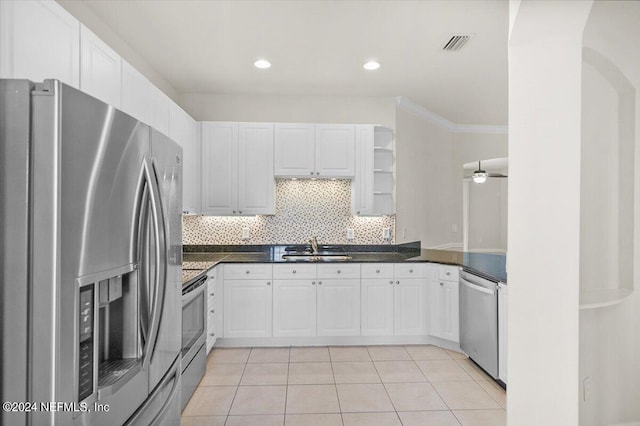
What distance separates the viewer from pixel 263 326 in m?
3.86

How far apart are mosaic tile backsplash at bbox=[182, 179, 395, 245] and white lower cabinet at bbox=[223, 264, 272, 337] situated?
2.18 feet

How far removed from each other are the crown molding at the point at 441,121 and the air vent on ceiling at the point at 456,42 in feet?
4.60

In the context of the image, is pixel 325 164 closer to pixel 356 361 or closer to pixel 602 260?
pixel 356 361

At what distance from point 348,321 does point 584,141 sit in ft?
8.64

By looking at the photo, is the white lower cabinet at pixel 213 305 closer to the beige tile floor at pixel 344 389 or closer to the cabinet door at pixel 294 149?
the beige tile floor at pixel 344 389

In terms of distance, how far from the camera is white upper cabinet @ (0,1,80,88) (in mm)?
1335

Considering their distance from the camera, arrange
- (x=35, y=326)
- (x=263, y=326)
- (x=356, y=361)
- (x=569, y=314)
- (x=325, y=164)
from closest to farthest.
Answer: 1. (x=35, y=326)
2. (x=569, y=314)
3. (x=356, y=361)
4. (x=263, y=326)
5. (x=325, y=164)

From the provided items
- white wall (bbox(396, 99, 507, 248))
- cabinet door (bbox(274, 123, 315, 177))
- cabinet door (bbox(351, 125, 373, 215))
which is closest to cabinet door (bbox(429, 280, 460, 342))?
white wall (bbox(396, 99, 507, 248))

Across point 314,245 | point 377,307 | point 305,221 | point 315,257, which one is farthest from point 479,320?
point 305,221

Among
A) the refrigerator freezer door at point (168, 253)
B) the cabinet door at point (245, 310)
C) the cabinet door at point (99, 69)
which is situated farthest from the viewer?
the cabinet door at point (245, 310)

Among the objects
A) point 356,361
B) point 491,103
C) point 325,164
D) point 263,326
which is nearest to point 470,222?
point 491,103

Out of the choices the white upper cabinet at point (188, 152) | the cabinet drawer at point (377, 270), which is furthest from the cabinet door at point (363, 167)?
the white upper cabinet at point (188, 152)

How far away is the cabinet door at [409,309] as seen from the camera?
394cm

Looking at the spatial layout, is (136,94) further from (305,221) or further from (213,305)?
(305,221)
